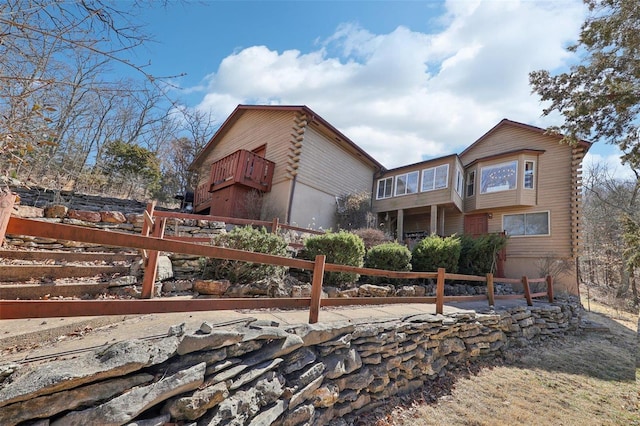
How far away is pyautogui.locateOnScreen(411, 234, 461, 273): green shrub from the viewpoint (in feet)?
28.1

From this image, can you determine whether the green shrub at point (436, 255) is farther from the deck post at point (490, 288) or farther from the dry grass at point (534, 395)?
the dry grass at point (534, 395)

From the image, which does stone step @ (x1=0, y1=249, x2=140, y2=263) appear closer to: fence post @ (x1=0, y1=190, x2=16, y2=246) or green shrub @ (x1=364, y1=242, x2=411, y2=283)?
fence post @ (x1=0, y1=190, x2=16, y2=246)

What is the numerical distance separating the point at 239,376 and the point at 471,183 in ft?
54.5

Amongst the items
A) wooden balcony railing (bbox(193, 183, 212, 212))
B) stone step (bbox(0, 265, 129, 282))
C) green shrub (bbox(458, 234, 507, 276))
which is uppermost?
wooden balcony railing (bbox(193, 183, 212, 212))

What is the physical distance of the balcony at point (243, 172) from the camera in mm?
12009

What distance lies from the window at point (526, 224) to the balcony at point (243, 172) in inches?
461

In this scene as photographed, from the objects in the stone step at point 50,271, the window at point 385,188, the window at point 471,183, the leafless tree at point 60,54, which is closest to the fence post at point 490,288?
the leafless tree at point 60,54

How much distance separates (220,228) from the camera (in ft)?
25.5

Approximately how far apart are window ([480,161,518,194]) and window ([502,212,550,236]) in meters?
1.49

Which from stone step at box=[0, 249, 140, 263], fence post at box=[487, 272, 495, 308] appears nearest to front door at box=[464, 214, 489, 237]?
fence post at box=[487, 272, 495, 308]

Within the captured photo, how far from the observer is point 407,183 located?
15719mm

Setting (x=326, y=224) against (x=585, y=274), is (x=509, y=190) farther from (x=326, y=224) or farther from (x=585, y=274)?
(x=585, y=274)

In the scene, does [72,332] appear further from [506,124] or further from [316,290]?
[506,124]

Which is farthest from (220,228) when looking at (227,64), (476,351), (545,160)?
(545,160)
